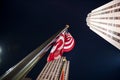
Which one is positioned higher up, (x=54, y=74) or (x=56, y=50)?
(x=56, y=50)

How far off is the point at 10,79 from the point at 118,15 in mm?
56649

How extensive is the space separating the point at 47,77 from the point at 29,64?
131 m

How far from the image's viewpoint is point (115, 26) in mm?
59312

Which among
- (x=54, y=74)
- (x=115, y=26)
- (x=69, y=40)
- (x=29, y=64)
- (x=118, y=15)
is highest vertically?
(x=29, y=64)

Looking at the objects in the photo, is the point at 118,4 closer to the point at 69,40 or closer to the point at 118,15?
the point at 118,15

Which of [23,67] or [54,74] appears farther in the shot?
[54,74]

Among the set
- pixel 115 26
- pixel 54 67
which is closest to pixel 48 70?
pixel 54 67

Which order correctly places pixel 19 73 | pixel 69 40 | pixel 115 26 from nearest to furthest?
pixel 19 73 → pixel 69 40 → pixel 115 26

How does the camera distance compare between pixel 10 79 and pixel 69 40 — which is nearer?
pixel 10 79

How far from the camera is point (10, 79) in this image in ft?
10.5

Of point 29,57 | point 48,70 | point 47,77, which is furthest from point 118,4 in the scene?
point 48,70

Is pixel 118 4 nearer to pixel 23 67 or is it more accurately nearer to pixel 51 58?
pixel 51 58

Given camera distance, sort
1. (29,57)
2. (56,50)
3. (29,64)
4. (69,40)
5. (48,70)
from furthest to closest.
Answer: (48,70)
(69,40)
(56,50)
(29,57)
(29,64)

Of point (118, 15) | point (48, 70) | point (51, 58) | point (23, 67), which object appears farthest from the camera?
point (48, 70)
